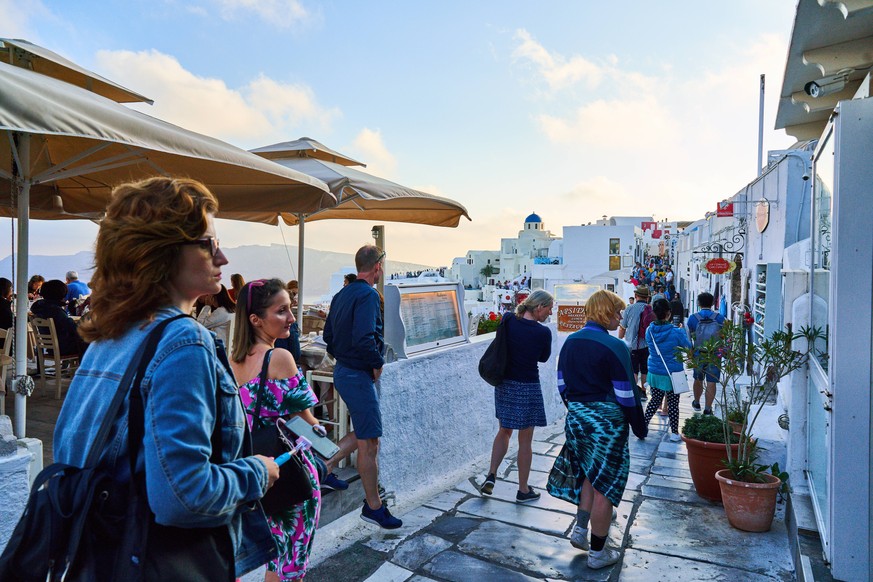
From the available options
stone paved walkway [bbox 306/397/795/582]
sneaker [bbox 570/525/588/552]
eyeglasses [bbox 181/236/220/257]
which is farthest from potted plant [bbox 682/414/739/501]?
eyeglasses [bbox 181/236/220/257]

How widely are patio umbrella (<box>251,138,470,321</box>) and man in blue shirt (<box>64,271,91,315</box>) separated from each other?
4058mm

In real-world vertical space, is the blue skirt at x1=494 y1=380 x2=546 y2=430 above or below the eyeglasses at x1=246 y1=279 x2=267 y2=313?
below

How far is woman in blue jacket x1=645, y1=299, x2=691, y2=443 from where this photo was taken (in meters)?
6.84

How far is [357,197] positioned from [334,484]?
357cm

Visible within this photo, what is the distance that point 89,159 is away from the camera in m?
5.09

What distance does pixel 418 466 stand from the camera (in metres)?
4.76

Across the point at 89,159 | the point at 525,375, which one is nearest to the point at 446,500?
the point at 525,375

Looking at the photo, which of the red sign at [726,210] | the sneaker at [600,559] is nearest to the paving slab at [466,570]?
the sneaker at [600,559]

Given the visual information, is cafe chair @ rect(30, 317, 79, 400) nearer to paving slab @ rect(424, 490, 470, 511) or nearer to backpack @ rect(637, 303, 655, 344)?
paving slab @ rect(424, 490, 470, 511)

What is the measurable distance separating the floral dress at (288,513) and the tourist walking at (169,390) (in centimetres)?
83

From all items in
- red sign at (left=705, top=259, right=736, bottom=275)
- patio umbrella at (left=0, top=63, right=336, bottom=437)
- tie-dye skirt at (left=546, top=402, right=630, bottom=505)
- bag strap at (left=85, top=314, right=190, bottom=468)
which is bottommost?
tie-dye skirt at (left=546, top=402, right=630, bottom=505)

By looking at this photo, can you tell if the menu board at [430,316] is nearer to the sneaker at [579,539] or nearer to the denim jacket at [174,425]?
the sneaker at [579,539]

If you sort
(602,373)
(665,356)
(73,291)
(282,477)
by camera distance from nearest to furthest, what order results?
1. (282,477)
2. (602,373)
3. (665,356)
4. (73,291)

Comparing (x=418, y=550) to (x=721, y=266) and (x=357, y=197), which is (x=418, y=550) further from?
(x=721, y=266)
